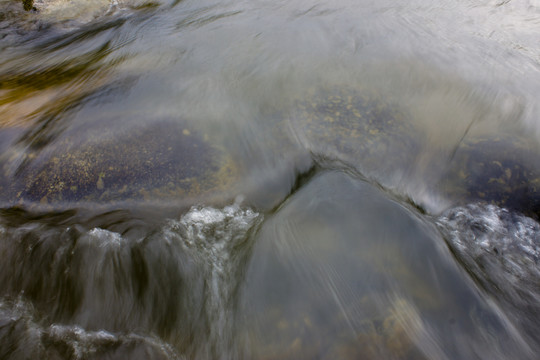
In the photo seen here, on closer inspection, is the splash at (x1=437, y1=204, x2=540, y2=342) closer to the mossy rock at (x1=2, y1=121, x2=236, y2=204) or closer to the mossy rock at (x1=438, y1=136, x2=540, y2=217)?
the mossy rock at (x1=438, y1=136, x2=540, y2=217)

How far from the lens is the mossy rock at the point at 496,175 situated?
2.87 metres

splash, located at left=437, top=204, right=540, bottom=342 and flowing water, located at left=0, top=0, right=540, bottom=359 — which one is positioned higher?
flowing water, located at left=0, top=0, right=540, bottom=359

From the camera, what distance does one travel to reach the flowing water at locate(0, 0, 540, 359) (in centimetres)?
217

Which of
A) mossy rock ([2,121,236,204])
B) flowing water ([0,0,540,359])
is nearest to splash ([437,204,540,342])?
flowing water ([0,0,540,359])

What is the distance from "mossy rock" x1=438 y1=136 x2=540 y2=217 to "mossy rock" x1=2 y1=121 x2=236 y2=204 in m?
2.15

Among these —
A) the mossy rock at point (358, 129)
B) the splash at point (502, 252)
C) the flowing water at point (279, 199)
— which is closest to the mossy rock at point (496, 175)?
the flowing water at point (279, 199)

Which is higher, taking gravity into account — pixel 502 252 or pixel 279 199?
pixel 279 199

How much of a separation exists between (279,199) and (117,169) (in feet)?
5.15

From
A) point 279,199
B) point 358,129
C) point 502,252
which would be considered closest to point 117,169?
point 279,199

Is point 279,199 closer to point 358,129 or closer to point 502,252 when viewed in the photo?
point 358,129

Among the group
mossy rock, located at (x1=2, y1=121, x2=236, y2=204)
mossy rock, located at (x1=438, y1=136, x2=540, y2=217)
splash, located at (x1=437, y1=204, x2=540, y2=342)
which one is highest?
mossy rock, located at (x1=2, y1=121, x2=236, y2=204)

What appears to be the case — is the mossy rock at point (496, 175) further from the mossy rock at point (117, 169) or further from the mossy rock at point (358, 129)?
the mossy rock at point (117, 169)

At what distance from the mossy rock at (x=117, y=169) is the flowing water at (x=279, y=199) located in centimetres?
2

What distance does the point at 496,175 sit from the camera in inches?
117
